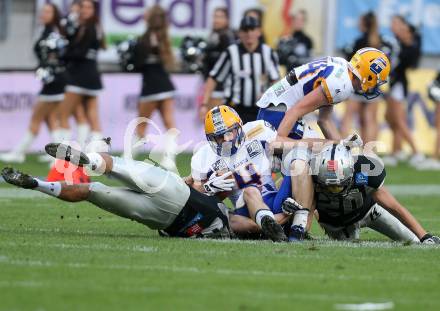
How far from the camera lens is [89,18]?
49.2ft

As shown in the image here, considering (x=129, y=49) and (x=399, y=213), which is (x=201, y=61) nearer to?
(x=129, y=49)

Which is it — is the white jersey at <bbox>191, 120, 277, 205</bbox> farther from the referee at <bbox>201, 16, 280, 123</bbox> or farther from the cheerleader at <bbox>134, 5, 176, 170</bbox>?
the cheerleader at <bbox>134, 5, 176, 170</bbox>

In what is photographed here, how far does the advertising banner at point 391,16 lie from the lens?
67.7 ft

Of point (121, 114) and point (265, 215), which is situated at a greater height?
point (265, 215)

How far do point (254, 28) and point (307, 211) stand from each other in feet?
15.4

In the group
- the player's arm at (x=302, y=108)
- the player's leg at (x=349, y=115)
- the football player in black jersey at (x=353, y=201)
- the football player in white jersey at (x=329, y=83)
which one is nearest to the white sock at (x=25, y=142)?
the player's leg at (x=349, y=115)

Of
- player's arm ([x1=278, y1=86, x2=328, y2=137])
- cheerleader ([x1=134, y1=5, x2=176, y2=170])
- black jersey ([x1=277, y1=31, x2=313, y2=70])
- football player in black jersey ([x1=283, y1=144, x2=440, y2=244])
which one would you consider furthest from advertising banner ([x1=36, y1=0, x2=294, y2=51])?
football player in black jersey ([x1=283, y1=144, x2=440, y2=244])

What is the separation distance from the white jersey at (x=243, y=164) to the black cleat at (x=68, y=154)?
100cm

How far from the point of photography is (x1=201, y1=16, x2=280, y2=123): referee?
1284 centimetres

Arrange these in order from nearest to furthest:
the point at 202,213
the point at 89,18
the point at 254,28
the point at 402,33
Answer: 1. the point at 202,213
2. the point at 254,28
3. the point at 89,18
4. the point at 402,33

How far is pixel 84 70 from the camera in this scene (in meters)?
15.1

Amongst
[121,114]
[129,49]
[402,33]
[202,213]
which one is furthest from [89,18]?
[202,213]

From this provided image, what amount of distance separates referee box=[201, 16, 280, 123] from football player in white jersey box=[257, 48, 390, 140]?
3251 millimetres

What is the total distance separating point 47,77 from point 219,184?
23.2ft
